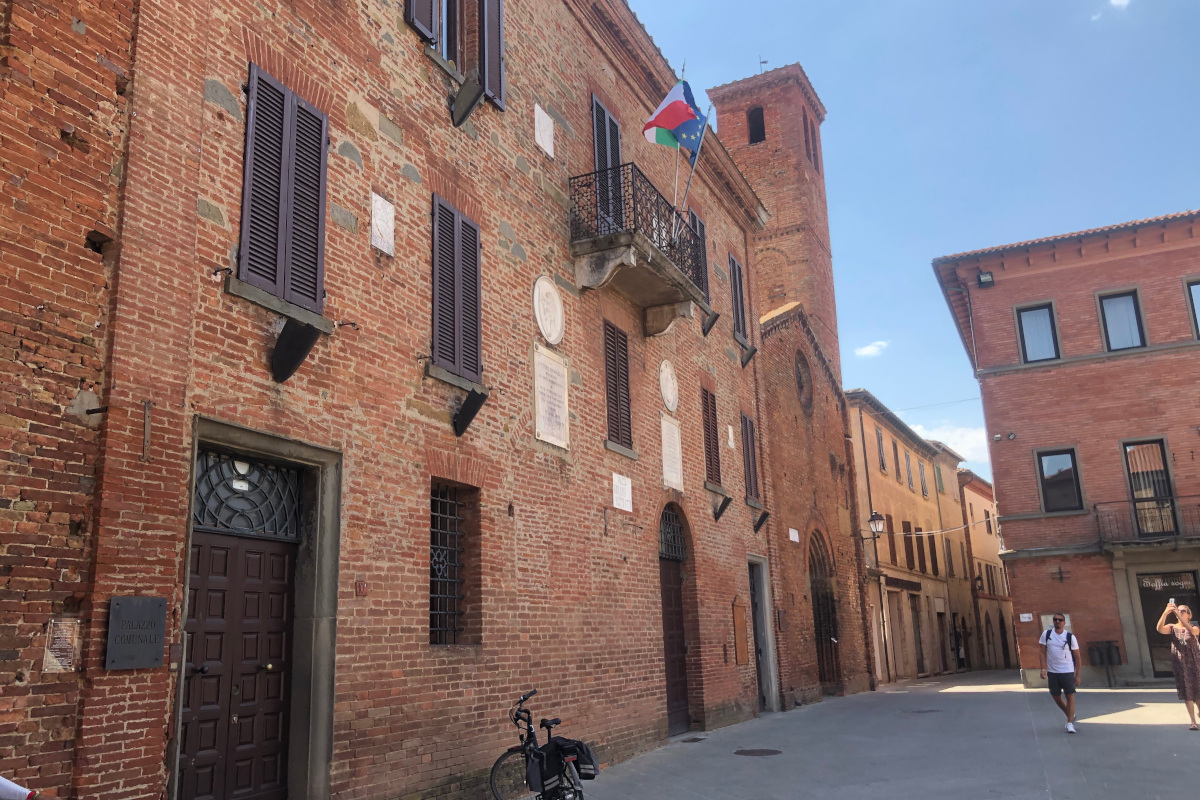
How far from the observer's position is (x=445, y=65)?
386 inches

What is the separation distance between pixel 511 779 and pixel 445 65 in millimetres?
7330

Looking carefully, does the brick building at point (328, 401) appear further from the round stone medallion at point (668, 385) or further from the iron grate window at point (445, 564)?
the round stone medallion at point (668, 385)

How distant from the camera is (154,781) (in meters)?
5.58

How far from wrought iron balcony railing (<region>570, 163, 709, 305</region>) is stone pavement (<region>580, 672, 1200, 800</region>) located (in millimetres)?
6507

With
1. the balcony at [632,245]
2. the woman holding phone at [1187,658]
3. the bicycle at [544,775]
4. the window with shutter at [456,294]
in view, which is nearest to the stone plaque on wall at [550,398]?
the window with shutter at [456,294]

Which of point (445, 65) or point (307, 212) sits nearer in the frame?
point (307, 212)

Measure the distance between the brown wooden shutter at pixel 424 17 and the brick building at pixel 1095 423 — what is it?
61.8 ft

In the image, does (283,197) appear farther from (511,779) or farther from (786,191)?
(786,191)

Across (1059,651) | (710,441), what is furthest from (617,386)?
(1059,651)

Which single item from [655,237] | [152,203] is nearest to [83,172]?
[152,203]

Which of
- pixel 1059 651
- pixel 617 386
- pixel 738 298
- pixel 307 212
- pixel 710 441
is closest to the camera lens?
pixel 307 212

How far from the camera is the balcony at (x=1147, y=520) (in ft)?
70.3

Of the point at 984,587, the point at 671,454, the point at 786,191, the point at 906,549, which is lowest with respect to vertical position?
the point at 984,587

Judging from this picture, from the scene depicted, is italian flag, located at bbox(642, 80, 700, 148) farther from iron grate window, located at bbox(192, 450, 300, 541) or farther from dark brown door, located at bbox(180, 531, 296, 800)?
dark brown door, located at bbox(180, 531, 296, 800)
